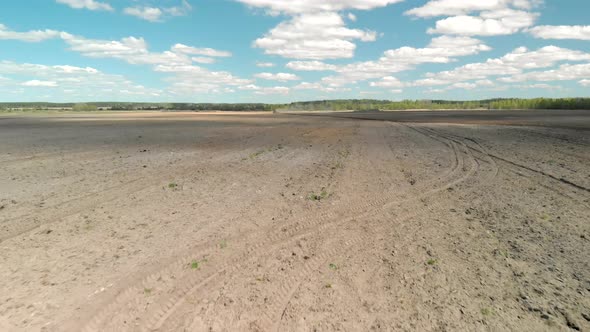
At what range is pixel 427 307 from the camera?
4.71m

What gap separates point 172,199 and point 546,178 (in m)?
10.5

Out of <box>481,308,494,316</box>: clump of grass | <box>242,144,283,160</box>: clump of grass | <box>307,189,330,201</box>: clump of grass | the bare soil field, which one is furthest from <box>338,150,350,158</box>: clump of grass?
<box>481,308,494,316</box>: clump of grass

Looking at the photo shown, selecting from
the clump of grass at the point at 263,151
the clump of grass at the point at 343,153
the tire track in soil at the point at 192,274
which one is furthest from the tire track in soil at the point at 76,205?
the clump of grass at the point at 343,153

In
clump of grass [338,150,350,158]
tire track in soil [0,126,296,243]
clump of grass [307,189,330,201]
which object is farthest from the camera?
clump of grass [338,150,350,158]

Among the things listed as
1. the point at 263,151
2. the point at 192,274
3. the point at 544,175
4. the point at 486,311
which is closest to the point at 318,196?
the point at 192,274

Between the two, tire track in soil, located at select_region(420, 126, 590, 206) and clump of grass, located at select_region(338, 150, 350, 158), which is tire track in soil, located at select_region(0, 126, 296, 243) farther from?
tire track in soil, located at select_region(420, 126, 590, 206)

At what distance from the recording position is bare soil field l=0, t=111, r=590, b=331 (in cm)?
459

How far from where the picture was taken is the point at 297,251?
20.9ft

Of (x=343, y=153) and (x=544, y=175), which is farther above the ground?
(x=544, y=175)

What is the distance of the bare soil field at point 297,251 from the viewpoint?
4.59 metres

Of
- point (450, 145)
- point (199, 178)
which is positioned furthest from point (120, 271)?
point (450, 145)

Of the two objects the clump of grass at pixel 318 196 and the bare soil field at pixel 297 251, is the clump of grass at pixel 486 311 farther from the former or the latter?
the clump of grass at pixel 318 196

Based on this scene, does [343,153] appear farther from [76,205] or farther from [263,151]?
[76,205]

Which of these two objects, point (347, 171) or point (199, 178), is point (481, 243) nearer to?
point (347, 171)
